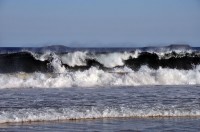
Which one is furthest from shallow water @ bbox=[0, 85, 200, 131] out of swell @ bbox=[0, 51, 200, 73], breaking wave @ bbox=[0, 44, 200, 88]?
swell @ bbox=[0, 51, 200, 73]

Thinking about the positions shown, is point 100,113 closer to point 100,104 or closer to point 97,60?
point 100,104

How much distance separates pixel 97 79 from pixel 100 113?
8.63 m

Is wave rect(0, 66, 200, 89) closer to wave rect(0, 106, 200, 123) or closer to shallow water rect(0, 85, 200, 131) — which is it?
shallow water rect(0, 85, 200, 131)

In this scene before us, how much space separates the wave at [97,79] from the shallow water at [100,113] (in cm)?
443

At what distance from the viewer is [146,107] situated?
1028 centimetres

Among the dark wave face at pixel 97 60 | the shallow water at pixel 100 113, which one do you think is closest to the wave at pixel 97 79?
Answer: the dark wave face at pixel 97 60

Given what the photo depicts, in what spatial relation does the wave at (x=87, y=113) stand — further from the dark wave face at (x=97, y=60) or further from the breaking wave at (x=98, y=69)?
the dark wave face at (x=97, y=60)

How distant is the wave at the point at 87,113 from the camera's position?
905 centimetres

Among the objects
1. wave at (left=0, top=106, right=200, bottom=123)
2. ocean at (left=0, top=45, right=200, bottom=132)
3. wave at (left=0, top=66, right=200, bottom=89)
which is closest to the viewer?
ocean at (left=0, top=45, right=200, bottom=132)

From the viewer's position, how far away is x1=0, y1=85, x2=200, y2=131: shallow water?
8367 mm

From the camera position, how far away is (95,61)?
82.1 ft

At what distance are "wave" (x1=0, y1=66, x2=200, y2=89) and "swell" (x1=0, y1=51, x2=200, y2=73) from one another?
384cm

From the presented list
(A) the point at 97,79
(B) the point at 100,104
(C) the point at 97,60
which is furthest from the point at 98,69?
(B) the point at 100,104

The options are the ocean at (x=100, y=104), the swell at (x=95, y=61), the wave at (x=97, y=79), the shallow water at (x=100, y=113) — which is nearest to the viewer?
the shallow water at (x=100, y=113)
